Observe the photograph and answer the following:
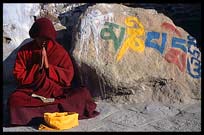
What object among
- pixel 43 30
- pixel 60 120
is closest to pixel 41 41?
pixel 43 30

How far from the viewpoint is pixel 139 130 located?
16.1ft

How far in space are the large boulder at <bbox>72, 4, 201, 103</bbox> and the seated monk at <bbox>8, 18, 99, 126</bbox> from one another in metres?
0.46

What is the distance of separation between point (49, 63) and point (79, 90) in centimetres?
52

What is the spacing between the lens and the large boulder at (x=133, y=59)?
227 inches

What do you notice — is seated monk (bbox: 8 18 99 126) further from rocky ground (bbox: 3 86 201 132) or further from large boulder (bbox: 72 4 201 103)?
large boulder (bbox: 72 4 201 103)

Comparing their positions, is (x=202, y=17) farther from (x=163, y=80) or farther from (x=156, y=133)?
(x=156, y=133)

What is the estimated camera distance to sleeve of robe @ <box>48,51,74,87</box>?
527 cm

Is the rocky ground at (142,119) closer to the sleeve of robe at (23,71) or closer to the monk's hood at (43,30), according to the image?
the sleeve of robe at (23,71)

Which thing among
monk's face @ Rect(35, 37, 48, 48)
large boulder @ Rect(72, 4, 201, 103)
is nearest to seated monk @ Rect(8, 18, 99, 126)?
monk's face @ Rect(35, 37, 48, 48)

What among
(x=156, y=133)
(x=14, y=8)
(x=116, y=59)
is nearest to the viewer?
(x=156, y=133)

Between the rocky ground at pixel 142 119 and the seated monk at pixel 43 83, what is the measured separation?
186mm

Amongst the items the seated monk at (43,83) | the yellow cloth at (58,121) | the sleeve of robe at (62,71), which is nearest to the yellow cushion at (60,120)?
the yellow cloth at (58,121)

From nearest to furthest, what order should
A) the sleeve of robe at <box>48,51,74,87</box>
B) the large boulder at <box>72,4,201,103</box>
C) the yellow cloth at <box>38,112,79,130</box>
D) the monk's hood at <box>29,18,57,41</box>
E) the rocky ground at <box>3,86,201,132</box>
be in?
the yellow cloth at <box>38,112,79,130</box>, the rocky ground at <box>3,86,201,132</box>, the monk's hood at <box>29,18,57,41</box>, the sleeve of robe at <box>48,51,74,87</box>, the large boulder at <box>72,4,201,103</box>

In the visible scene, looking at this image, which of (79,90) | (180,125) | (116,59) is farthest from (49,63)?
(180,125)
